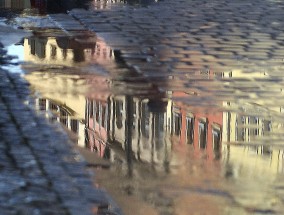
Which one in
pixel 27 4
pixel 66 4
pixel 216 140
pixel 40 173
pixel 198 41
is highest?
pixel 40 173

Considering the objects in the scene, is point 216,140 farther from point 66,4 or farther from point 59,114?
point 66,4

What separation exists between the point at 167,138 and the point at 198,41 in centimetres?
602

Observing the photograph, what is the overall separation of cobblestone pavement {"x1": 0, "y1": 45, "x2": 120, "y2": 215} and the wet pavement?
0.25 ft

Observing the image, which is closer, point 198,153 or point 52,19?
point 198,153

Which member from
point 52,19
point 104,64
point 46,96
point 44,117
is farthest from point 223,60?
point 52,19

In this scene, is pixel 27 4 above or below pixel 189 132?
below

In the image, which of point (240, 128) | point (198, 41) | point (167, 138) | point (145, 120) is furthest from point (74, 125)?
point (198, 41)

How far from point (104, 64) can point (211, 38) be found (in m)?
3.20

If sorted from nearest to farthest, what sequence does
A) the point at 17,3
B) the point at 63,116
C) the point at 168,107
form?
the point at 63,116
the point at 168,107
the point at 17,3

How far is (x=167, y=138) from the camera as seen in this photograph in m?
6.37

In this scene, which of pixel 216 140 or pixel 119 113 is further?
pixel 119 113

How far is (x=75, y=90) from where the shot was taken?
808 cm

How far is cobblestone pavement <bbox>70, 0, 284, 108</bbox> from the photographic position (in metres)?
8.89

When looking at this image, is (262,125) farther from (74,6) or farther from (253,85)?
(74,6)
